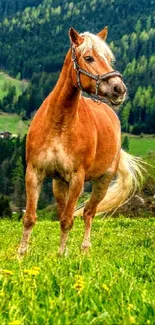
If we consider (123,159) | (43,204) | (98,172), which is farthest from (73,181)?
(43,204)

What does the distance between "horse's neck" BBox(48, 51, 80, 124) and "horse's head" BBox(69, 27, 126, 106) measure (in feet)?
0.89

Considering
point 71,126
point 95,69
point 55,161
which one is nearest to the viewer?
point 95,69

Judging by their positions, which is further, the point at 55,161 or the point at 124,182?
the point at 124,182

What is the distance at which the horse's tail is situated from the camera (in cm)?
1631

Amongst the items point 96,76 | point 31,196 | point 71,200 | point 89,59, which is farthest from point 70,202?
point 89,59

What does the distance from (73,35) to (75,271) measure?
534cm

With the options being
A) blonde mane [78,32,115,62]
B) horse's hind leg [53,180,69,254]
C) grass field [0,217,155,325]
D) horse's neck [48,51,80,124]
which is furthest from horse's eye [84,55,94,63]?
grass field [0,217,155,325]

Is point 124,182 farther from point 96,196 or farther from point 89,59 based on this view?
point 89,59

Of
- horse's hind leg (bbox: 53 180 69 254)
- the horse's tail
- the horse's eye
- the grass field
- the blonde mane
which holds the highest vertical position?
the blonde mane

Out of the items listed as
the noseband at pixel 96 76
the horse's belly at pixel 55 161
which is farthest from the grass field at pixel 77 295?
the noseband at pixel 96 76

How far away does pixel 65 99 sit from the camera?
11320 mm

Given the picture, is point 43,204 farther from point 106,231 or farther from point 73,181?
point 73,181

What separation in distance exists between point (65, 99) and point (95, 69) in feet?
3.64

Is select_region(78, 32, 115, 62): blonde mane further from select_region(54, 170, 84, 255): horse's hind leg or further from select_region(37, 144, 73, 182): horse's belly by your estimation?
select_region(54, 170, 84, 255): horse's hind leg
